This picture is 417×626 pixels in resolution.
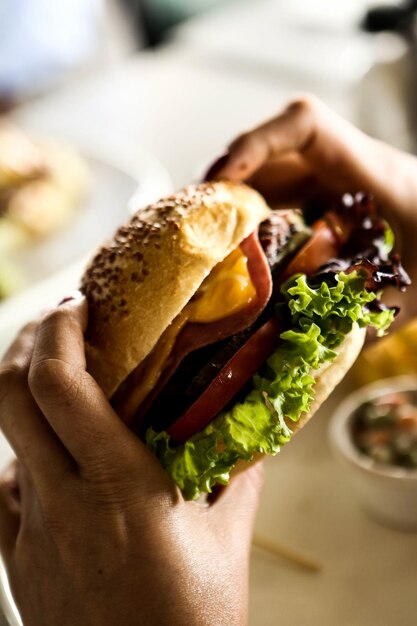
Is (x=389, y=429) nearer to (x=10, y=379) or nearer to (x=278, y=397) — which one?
(x=278, y=397)

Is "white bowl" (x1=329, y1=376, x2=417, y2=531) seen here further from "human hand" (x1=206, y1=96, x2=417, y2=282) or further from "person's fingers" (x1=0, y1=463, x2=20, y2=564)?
"person's fingers" (x1=0, y1=463, x2=20, y2=564)

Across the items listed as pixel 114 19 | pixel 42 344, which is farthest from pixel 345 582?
pixel 114 19

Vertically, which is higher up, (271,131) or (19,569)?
(271,131)

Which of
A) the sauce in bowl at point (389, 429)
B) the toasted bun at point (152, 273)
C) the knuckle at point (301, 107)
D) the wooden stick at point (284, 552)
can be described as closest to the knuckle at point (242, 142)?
the knuckle at point (301, 107)

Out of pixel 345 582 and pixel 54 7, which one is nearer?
pixel 345 582

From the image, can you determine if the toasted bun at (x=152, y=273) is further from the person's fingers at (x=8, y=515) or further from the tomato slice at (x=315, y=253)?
the person's fingers at (x=8, y=515)

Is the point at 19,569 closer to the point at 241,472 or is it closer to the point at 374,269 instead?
the point at 241,472

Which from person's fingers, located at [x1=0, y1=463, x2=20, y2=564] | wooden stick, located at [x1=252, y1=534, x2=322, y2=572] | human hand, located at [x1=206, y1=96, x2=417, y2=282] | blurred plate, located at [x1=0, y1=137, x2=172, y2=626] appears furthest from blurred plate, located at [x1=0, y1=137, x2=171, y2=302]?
wooden stick, located at [x1=252, y1=534, x2=322, y2=572]
